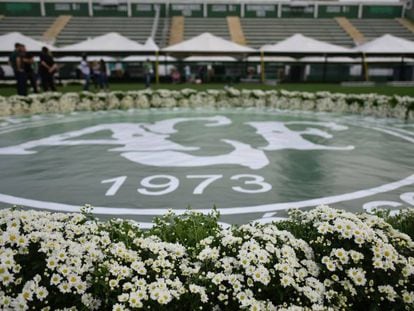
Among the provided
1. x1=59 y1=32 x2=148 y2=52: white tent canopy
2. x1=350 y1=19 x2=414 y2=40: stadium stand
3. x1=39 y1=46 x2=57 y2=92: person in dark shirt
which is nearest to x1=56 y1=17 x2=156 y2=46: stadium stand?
x1=59 y1=32 x2=148 y2=52: white tent canopy

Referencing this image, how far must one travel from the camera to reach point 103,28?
43.8 meters

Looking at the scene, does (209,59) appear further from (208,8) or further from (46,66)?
(208,8)

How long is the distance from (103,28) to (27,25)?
8.22 metres

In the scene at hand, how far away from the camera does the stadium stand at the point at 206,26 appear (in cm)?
4300

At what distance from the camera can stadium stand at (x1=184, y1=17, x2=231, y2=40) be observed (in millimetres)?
43000

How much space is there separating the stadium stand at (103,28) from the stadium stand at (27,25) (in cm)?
233

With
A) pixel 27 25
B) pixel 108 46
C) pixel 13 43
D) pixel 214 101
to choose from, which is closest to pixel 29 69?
pixel 214 101

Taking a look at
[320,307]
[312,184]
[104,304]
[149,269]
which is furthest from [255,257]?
[312,184]

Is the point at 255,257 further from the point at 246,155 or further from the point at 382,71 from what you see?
the point at 382,71

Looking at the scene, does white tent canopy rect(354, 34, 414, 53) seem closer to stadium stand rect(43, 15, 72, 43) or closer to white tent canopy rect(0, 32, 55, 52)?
white tent canopy rect(0, 32, 55, 52)

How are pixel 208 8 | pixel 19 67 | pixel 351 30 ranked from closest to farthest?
pixel 19 67 < pixel 351 30 < pixel 208 8

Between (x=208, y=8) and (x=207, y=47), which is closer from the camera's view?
(x=207, y=47)

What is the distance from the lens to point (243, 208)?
193 inches

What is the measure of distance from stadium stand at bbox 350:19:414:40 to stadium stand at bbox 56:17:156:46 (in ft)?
77.2
